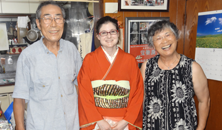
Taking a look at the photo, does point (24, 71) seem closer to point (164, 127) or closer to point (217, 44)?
point (164, 127)

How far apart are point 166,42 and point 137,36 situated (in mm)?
832

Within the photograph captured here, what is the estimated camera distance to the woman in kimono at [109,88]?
4.35ft

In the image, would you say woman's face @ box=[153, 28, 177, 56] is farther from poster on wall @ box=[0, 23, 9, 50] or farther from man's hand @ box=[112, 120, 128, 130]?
poster on wall @ box=[0, 23, 9, 50]

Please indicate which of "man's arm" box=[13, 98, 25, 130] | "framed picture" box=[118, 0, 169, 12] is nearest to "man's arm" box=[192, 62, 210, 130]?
"framed picture" box=[118, 0, 169, 12]

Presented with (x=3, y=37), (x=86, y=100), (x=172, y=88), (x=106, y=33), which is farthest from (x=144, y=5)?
(x=3, y=37)

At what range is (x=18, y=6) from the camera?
328cm

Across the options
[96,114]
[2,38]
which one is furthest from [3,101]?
[96,114]

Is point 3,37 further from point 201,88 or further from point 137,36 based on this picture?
point 201,88

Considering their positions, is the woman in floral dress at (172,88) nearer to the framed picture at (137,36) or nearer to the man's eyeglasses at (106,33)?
the man's eyeglasses at (106,33)

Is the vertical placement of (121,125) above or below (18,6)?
below

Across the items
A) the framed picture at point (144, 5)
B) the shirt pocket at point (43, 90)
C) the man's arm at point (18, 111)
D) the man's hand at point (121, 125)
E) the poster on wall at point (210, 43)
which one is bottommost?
the man's hand at point (121, 125)

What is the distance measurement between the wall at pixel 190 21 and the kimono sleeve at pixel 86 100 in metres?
0.89

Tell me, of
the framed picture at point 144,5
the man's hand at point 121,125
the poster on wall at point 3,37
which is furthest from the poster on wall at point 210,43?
the poster on wall at point 3,37

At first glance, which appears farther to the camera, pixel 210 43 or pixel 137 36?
pixel 137 36
